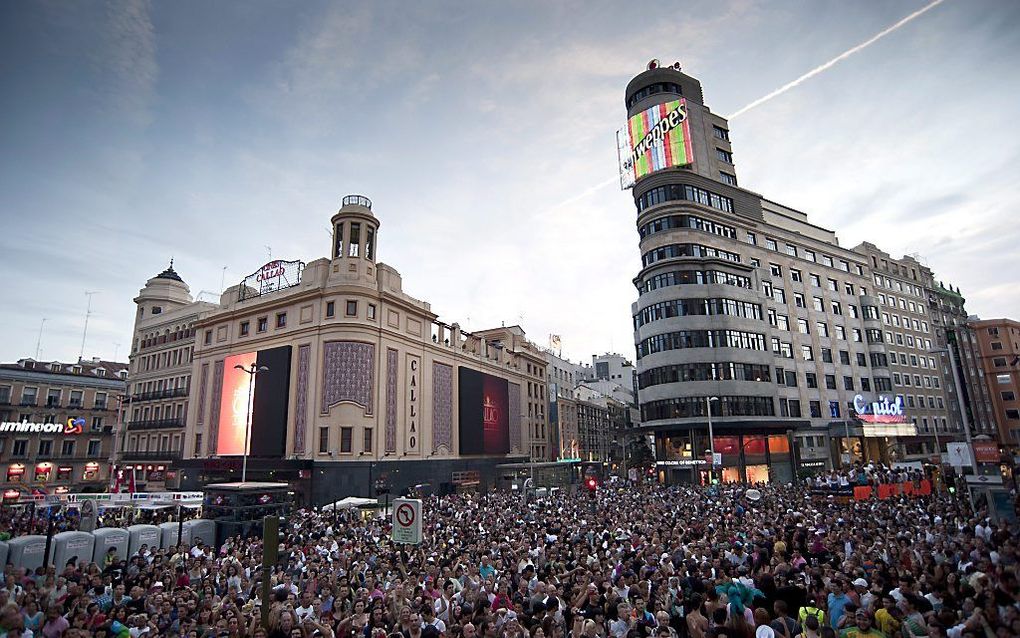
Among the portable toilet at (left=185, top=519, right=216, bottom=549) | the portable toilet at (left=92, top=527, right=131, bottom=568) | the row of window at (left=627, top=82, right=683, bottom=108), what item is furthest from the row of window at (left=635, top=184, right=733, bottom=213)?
the portable toilet at (left=92, top=527, right=131, bottom=568)

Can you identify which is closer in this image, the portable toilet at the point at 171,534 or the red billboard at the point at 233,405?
the portable toilet at the point at 171,534

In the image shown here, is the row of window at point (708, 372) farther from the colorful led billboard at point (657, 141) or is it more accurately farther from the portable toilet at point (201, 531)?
the portable toilet at point (201, 531)

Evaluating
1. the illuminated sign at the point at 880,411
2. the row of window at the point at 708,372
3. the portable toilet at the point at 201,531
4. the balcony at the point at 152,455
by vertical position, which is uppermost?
the row of window at the point at 708,372

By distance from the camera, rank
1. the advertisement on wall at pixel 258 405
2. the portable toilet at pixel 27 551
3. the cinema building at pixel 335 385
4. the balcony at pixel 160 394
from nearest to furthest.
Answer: the portable toilet at pixel 27 551
the cinema building at pixel 335 385
the advertisement on wall at pixel 258 405
the balcony at pixel 160 394

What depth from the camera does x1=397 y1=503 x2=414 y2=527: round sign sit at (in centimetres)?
1579

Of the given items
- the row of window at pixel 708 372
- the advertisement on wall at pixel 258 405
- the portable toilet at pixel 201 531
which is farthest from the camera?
the row of window at pixel 708 372

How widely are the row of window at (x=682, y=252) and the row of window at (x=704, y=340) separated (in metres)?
8.32

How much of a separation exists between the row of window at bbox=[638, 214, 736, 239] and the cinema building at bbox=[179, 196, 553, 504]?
24.4 meters

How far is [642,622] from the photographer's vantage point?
10.2 m

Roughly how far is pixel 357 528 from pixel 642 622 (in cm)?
1902

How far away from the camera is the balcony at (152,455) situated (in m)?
58.5

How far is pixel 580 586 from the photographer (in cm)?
1270

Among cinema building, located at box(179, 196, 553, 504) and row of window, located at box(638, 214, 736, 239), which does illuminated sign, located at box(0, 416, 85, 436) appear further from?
row of window, located at box(638, 214, 736, 239)

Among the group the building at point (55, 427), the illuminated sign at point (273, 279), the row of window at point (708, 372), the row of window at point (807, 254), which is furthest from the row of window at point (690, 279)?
the building at point (55, 427)
